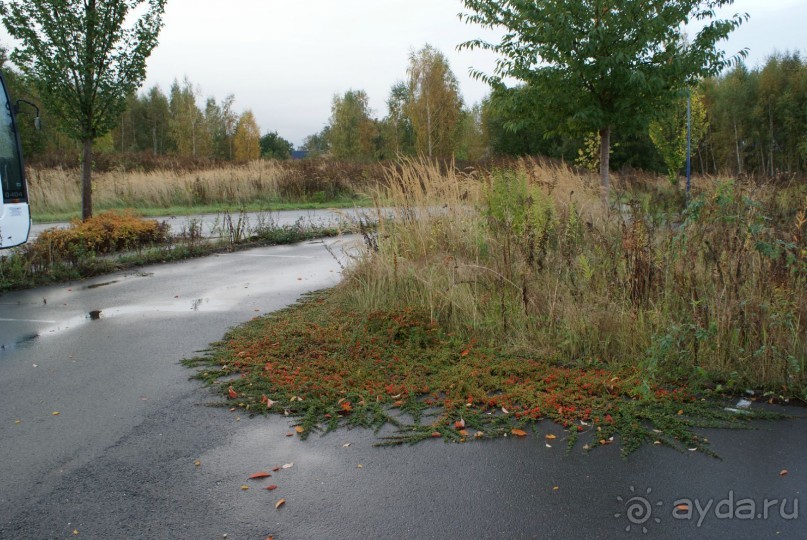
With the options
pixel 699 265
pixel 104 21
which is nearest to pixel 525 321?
pixel 699 265

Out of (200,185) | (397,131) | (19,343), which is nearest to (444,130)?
(397,131)

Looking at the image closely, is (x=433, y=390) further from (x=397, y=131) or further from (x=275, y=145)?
(x=275, y=145)

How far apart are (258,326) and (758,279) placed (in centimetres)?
476

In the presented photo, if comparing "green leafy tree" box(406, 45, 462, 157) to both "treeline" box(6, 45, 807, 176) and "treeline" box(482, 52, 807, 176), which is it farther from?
"treeline" box(482, 52, 807, 176)

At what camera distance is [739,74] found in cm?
5912

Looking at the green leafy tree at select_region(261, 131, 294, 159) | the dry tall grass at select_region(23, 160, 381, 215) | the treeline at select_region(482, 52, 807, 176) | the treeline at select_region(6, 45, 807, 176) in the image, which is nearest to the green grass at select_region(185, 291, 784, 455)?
the dry tall grass at select_region(23, 160, 381, 215)

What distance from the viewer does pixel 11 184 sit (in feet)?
34.5

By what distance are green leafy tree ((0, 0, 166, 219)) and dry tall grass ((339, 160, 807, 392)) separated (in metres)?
7.37

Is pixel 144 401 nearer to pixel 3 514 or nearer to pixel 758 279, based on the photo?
pixel 3 514

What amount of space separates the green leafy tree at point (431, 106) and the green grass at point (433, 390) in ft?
132

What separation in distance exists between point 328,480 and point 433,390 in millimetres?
1474

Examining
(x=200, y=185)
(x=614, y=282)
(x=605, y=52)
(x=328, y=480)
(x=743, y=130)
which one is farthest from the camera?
(x=743, y=130)

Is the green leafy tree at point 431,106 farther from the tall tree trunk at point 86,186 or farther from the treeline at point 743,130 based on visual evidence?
the tall tree trunk at point 86,186

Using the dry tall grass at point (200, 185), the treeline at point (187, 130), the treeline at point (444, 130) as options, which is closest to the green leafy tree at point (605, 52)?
the dry tall grass at point (200, 185)
